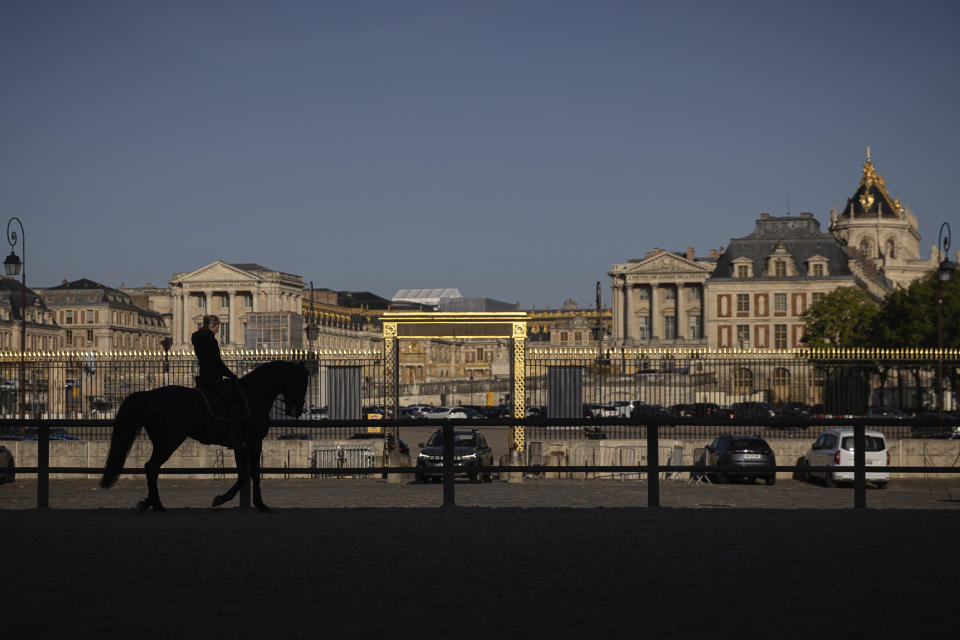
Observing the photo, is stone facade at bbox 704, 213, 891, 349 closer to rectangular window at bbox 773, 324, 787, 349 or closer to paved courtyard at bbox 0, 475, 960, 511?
rectangular window at bbox 773, 324, 787, 349

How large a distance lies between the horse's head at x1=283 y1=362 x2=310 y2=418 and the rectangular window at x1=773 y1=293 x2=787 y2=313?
89.9 m

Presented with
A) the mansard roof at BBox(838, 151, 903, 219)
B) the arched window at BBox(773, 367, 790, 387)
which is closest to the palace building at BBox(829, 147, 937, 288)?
the mansard roof at BBox(838, 151, 903, 219)

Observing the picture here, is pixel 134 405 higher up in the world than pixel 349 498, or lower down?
higher up

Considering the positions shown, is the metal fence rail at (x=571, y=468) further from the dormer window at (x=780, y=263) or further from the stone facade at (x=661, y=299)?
the stone facade at (x=661, y=299)

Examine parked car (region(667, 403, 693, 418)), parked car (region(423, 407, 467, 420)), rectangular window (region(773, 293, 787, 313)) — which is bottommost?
parked car (region(423, 407, 467, 420))

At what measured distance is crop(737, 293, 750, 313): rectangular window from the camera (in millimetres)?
100875

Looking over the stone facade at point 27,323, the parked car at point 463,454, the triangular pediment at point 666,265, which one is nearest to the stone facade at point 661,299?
the triangular pediment at point 666,265

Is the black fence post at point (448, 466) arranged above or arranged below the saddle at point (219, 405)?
below
